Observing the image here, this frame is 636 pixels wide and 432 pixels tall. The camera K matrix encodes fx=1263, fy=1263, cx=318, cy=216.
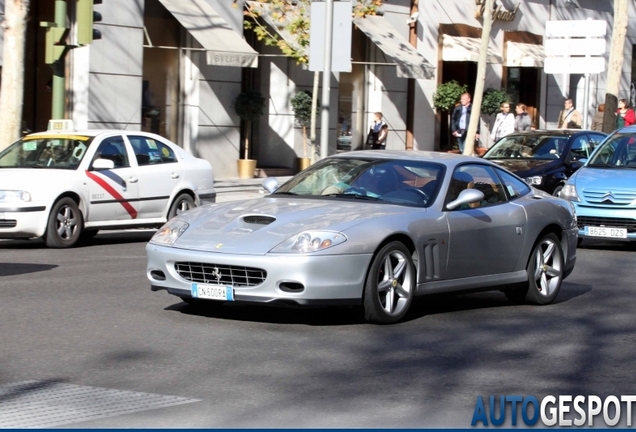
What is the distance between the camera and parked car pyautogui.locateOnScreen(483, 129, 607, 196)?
20.6 metres

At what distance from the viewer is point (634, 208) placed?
16641 millimetres

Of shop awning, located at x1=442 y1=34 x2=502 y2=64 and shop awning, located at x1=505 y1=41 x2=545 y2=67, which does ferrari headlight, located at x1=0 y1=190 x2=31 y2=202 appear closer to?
shop awning, located at x1=442 y1=34 x2=502 y2=64

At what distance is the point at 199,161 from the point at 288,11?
1035cm

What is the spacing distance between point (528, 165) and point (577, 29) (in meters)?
7.66

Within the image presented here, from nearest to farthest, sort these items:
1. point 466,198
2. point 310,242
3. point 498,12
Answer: point 310,242
point 466,198
point 498,12

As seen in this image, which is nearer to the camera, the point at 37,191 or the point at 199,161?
the point at 37,191

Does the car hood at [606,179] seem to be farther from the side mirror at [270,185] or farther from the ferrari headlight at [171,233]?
the ferrari headlight at [171,233]

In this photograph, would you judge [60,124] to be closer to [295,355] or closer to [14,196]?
[14,196]

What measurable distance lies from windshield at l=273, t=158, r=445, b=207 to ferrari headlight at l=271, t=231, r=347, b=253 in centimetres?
109

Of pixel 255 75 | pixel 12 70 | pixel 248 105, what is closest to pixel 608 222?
pixel 12 70

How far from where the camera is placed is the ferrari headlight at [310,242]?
9242 mm

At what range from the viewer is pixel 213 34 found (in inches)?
1058

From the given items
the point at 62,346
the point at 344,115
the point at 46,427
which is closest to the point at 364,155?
the point at 62,346

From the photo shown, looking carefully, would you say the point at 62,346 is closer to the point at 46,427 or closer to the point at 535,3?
the point at 46,427
